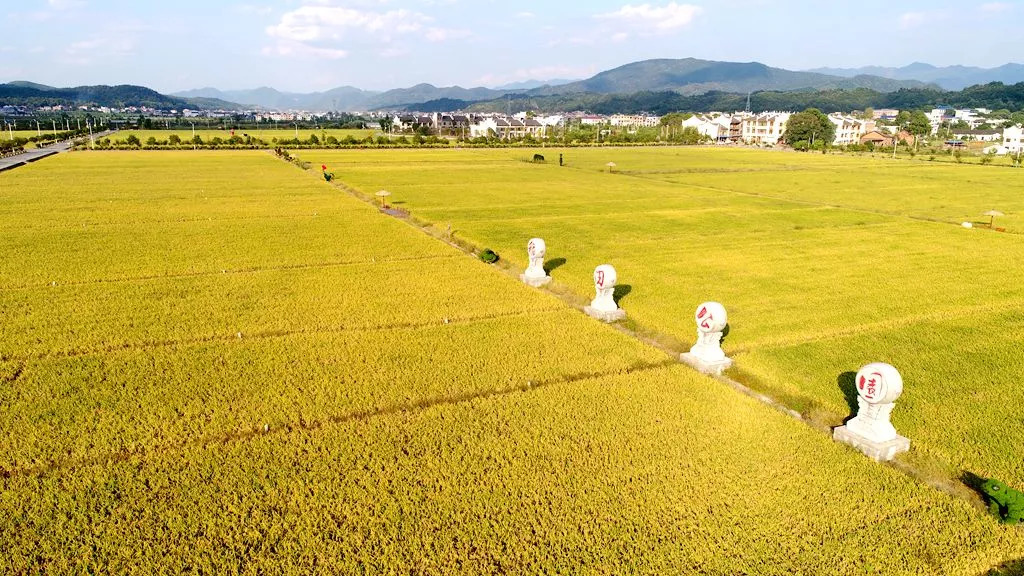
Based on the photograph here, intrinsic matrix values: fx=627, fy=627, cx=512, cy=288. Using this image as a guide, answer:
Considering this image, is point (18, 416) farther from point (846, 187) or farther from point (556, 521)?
point (846, 187)

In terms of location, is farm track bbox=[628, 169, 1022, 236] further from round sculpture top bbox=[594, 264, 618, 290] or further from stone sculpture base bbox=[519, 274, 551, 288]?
round sculpture top bbox=[594, 264, 618, 290]

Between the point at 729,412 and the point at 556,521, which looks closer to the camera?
the point at 556,521

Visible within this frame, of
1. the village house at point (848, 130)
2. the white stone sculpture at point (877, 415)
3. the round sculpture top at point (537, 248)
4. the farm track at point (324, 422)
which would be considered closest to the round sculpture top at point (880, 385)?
the white stone sculpture at point (877, 415)

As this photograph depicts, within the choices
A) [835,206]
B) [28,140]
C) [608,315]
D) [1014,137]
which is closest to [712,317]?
[608,315]

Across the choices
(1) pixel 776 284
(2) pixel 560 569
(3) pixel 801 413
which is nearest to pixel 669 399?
(3) pixel 801 413

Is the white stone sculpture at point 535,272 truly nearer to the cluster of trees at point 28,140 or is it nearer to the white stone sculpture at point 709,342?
the white stone sculpture at point 709,342

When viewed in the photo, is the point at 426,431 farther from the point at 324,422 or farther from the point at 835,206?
the point at 835,206
